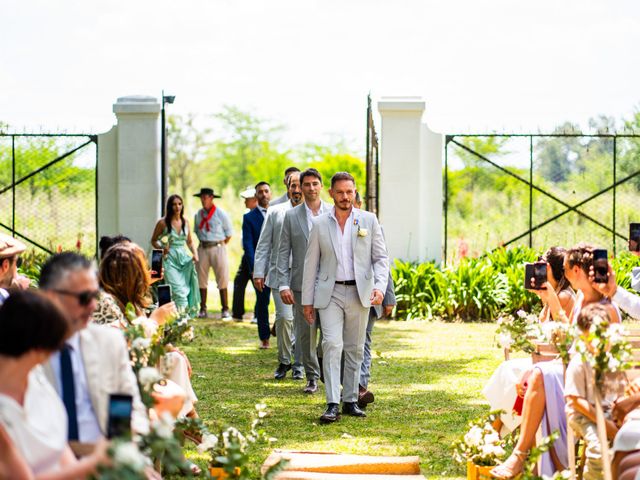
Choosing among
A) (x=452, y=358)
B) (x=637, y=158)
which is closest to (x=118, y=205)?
(x=452, y=358)

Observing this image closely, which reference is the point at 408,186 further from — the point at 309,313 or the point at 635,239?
the point at 635,239

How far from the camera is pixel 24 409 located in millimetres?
3934

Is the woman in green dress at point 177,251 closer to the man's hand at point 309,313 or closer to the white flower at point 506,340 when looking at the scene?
the man's hand at point 309,313

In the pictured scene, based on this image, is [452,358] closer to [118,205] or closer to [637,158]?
[118,205]

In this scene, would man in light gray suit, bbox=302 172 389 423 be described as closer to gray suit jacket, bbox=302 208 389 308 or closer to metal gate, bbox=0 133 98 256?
gray suit jacket, bbox=302 208 389 308

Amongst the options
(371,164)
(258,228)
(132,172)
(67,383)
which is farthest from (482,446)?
(132,172)

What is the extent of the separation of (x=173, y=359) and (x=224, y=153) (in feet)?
214

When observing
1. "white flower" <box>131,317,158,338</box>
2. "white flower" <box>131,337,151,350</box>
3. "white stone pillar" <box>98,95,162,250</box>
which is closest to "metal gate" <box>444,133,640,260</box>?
"white stone pillar" <box>98,95,162,250</box>

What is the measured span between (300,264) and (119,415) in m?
7.12

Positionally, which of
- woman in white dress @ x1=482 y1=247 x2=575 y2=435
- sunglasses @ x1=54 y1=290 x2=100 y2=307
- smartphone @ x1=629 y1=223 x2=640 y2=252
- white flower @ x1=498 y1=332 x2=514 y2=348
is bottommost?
woman in white dress @ x1=482 y1=247 x2=575 y2=435

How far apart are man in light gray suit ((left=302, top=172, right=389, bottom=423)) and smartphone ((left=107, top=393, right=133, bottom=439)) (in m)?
5.48

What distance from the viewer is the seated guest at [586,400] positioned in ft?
18.7

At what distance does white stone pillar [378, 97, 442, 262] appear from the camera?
720 inches

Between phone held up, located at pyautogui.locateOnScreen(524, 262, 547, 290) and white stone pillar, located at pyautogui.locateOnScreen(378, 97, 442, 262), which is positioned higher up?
white stone pillar, located at pyautogui.locateOnScreen(378, 97, 442, 262)
